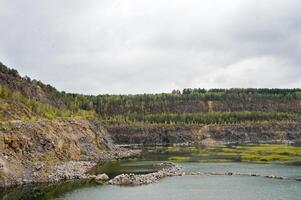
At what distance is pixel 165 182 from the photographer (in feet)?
274

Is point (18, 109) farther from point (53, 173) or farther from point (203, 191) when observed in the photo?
point (203, 191)

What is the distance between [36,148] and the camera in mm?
96000

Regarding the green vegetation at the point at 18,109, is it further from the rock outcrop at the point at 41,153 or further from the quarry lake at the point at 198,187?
the quarry lake at the point at 198,187

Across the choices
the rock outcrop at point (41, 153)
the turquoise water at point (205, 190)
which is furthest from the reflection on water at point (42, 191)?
the rock outcrop at point (41, 153)

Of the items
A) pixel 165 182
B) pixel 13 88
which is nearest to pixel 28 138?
pixel 165 182

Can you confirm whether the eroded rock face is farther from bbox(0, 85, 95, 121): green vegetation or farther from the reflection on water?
bbox(0, 85, 95, 121): green vegetation

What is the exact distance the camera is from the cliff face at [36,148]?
8189 cm

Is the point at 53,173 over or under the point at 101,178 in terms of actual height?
over

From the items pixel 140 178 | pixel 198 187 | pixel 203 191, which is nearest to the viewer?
pixel 203 191

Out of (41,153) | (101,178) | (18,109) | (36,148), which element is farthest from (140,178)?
(18,109)

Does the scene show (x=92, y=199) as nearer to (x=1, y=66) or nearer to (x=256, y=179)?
(x=256, y=179)

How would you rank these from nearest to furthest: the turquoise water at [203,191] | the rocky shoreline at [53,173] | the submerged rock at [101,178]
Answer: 1. the turquoise water at [203,191]
2. the rocky shoreline at [53,173]
3. the submerged rock at [101,178]

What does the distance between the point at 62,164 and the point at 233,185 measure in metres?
38.7

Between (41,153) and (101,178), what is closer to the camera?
(101,178)
